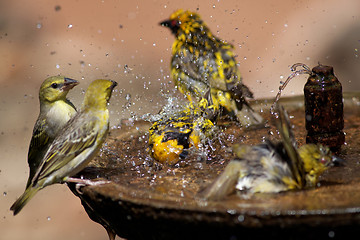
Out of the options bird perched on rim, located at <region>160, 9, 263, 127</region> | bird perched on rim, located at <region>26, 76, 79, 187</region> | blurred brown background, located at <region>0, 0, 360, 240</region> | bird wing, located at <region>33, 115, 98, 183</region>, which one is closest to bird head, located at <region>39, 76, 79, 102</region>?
bird perched on rim, located at <region>26, 76, 79, 187</region>

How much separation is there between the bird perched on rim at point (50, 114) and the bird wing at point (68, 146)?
0.69 meters

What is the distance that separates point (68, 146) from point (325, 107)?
5.64 ft

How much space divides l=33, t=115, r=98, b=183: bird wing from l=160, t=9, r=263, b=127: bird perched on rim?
1977 millimetres

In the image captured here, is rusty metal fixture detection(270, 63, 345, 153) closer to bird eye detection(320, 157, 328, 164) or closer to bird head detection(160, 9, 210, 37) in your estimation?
bird eye detection(320, 157, 328, 164)

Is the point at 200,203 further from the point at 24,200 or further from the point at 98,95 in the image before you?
the point at 98,95

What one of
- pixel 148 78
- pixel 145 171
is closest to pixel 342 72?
pixel 148 78

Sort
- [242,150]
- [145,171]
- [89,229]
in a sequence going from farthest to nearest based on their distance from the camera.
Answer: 1. [89,229]
2. [145,171]
3. [242,150]

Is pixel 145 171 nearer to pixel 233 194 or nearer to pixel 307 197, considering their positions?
pixel 233 194

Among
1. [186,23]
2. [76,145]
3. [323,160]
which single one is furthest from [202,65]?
[323,160]

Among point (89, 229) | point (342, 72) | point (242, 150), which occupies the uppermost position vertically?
point (242, 150)

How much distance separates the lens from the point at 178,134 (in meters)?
4.08

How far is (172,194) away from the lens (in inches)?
122

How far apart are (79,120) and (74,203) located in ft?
15.5

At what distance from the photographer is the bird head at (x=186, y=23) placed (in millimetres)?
6145
